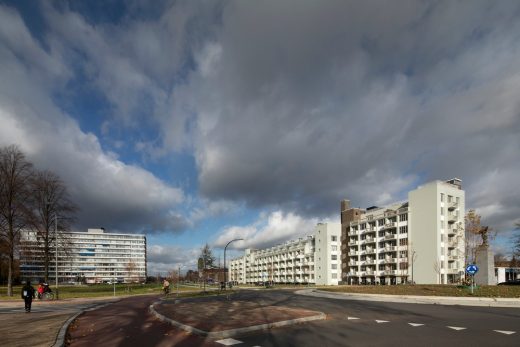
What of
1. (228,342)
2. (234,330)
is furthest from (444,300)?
(228,342)

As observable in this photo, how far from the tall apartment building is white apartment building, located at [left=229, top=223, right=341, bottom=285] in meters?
14.5

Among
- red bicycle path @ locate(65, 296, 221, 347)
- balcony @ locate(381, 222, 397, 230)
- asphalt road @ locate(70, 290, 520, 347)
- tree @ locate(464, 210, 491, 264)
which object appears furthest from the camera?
balcony @ locate(381, 222, 397, 230)

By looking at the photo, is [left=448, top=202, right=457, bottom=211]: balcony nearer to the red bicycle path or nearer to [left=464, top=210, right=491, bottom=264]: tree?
[left=464, top=210, right=491, bottom=264]: tree

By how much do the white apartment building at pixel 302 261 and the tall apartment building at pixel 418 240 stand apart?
14.5m

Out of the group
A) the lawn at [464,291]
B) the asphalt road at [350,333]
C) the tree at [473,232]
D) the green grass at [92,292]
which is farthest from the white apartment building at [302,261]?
the asphalt road at [350,333]

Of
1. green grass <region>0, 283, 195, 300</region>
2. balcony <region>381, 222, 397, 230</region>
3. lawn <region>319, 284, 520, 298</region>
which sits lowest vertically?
green grass <region>0, 283, 195, 300</region>

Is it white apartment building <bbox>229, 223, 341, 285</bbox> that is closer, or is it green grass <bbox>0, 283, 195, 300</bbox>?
green grass <bbox>0, 283, 195, 300</bbox>

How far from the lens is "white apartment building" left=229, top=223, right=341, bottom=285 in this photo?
342 feet

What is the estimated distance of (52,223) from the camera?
41312mm

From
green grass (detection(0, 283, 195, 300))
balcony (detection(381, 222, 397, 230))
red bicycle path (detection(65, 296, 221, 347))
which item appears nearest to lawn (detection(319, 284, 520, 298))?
red bicycle path (detection(65, 296, 221, 347))

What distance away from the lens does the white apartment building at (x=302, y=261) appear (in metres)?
104

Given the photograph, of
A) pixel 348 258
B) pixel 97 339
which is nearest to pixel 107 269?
pixel 348 258

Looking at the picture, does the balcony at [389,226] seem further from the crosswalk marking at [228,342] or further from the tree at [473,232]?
the crosswalk marking at [228,342]

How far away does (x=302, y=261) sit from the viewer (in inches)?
4830
